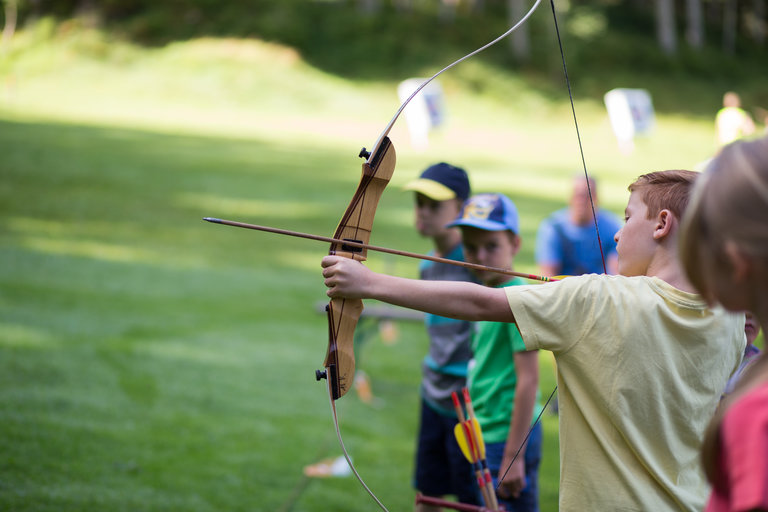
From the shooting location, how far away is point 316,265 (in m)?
9.07

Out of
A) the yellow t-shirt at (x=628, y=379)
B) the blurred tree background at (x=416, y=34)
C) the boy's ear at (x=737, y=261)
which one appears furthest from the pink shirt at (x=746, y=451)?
the blurred tree background at (x=416, y=34)

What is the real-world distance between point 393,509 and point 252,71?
22.1m

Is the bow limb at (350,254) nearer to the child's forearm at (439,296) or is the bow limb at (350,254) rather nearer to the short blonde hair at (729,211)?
the child's forearm at (439,296)

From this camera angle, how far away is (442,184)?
289cm

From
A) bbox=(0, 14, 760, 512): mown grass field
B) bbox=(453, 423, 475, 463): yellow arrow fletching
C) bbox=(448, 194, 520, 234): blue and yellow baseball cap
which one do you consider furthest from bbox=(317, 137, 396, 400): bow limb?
bbox=(0, 14, 760, 512): mown grass field

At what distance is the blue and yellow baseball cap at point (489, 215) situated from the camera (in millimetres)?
2439

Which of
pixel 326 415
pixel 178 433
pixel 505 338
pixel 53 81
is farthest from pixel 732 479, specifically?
pixel 53 81

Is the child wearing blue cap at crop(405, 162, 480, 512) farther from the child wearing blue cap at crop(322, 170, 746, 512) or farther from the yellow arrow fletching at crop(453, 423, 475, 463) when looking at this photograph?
the child wearing blue cap at crop(322, 170, 746, 512)

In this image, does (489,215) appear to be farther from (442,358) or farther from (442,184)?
(442,358)

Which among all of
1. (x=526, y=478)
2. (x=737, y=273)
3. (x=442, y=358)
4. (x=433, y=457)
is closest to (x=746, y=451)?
(x=737, y=273)

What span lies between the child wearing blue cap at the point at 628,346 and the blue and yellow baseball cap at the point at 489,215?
85 centimetres

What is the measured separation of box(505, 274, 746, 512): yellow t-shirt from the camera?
147cm

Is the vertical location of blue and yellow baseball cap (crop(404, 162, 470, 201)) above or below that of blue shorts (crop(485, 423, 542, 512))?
above

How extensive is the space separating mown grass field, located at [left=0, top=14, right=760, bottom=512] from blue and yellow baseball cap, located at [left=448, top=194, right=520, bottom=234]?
69.3 inches
